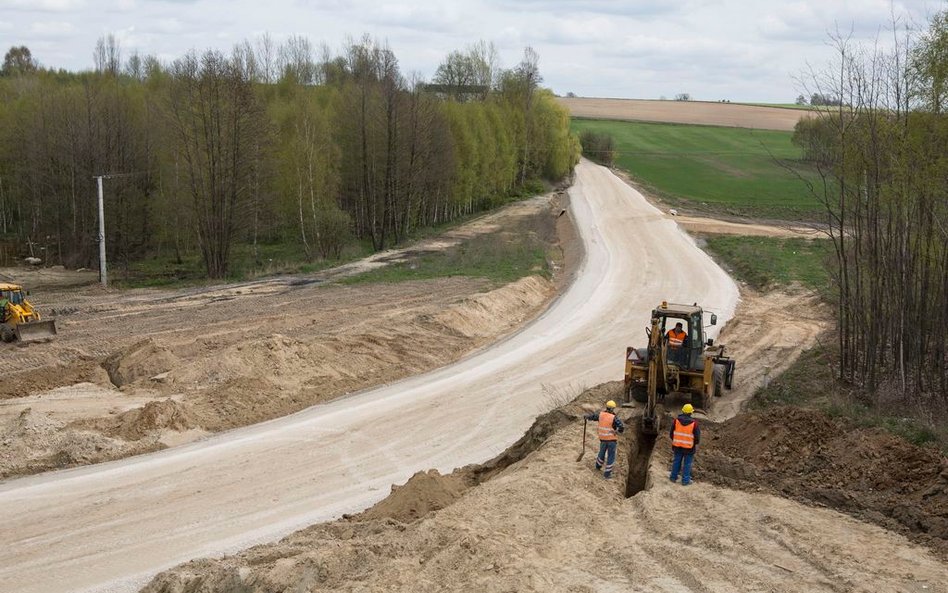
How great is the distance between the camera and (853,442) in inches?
584

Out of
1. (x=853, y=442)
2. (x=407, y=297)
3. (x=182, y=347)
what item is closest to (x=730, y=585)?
(x=853, y=442)

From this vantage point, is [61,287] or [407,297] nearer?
[407,297]

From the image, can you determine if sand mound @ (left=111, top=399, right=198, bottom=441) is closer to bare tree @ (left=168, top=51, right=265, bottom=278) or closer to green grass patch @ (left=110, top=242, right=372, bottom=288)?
green grass patch @ (left=110, top=242, right=372, bottom=288)

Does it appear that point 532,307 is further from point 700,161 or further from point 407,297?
point 700,161

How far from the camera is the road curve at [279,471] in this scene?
1347 centimetres

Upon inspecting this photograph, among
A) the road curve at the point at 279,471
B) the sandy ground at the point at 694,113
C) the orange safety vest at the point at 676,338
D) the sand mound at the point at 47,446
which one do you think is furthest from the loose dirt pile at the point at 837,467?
the sandy ground at the point at 694,113

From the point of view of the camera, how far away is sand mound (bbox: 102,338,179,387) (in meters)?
22.6

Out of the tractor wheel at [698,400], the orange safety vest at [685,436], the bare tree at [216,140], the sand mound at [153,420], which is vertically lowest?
the sand mound at [153,420]

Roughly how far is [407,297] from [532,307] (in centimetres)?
515

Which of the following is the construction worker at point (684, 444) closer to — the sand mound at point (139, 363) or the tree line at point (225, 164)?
the sand mound at point (139, 363)

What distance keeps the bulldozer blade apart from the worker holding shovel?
19109 millimetres

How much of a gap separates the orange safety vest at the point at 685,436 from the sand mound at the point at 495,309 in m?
15.5

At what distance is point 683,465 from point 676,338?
6004 mm

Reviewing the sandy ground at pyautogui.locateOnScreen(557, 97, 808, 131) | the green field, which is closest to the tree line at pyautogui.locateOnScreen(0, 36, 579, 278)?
the green field
